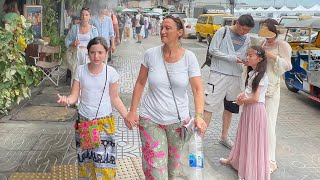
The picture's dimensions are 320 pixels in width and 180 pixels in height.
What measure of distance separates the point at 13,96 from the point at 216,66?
239cm

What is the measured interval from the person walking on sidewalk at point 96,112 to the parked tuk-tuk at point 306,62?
5.42m

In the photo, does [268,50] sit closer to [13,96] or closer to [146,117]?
[146,117]

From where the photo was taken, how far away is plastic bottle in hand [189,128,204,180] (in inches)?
128

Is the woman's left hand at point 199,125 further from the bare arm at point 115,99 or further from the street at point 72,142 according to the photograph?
the street at point 72,142

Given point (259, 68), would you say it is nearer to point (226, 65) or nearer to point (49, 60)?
point (226, 65)

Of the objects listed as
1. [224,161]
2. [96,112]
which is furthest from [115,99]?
[224,161]

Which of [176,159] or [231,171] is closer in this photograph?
[176,159]

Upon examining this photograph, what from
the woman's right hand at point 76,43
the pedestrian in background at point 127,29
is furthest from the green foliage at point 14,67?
the pedestrian in background at point 127,29

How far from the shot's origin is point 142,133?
11.3 ft

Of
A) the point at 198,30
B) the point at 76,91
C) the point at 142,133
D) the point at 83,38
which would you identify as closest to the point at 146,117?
the point at 142,133

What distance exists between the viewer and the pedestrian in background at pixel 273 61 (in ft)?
14.9

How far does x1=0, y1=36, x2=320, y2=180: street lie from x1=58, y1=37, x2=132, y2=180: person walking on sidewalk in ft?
2.93

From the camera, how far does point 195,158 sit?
128 inches

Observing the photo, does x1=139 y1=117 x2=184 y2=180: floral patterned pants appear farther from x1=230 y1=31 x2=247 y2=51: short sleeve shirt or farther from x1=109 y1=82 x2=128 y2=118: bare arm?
x1=230 y1=31 x2=247 y2=51: short sleeve shirt
